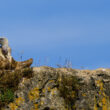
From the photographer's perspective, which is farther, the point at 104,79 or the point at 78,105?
the point at 104,79

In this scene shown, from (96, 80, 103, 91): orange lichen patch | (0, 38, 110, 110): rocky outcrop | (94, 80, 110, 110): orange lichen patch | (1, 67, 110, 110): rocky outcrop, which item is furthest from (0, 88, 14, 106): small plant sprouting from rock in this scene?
(96, 80, 103, 91): orange lichen patch

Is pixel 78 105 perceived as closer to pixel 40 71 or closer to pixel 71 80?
pixel 71 80

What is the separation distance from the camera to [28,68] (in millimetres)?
12875

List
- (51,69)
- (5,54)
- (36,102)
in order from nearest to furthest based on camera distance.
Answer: (36,102), (51,69), (5,54)

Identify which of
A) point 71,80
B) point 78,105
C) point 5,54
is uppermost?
point 5,54

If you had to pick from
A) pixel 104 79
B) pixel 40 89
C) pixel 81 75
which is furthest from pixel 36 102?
pixel 104 79

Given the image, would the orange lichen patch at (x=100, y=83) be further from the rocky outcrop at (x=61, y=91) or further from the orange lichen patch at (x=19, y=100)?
the orange lichen patch at (x=19, y=100)

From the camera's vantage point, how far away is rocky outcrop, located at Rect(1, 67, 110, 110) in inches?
478

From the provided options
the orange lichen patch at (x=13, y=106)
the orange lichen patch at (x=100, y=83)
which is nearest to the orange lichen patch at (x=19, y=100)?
the orange lichen patch at (x=13, y=106)

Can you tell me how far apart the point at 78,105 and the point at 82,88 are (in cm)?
78

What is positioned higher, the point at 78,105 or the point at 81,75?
the point at 81,75

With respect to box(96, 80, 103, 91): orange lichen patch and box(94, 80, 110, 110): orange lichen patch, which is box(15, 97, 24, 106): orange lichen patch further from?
box(96, 80, 103, 91): orange lichen patch

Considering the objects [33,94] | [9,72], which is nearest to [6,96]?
[33,94]

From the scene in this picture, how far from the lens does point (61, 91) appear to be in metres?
12.5
